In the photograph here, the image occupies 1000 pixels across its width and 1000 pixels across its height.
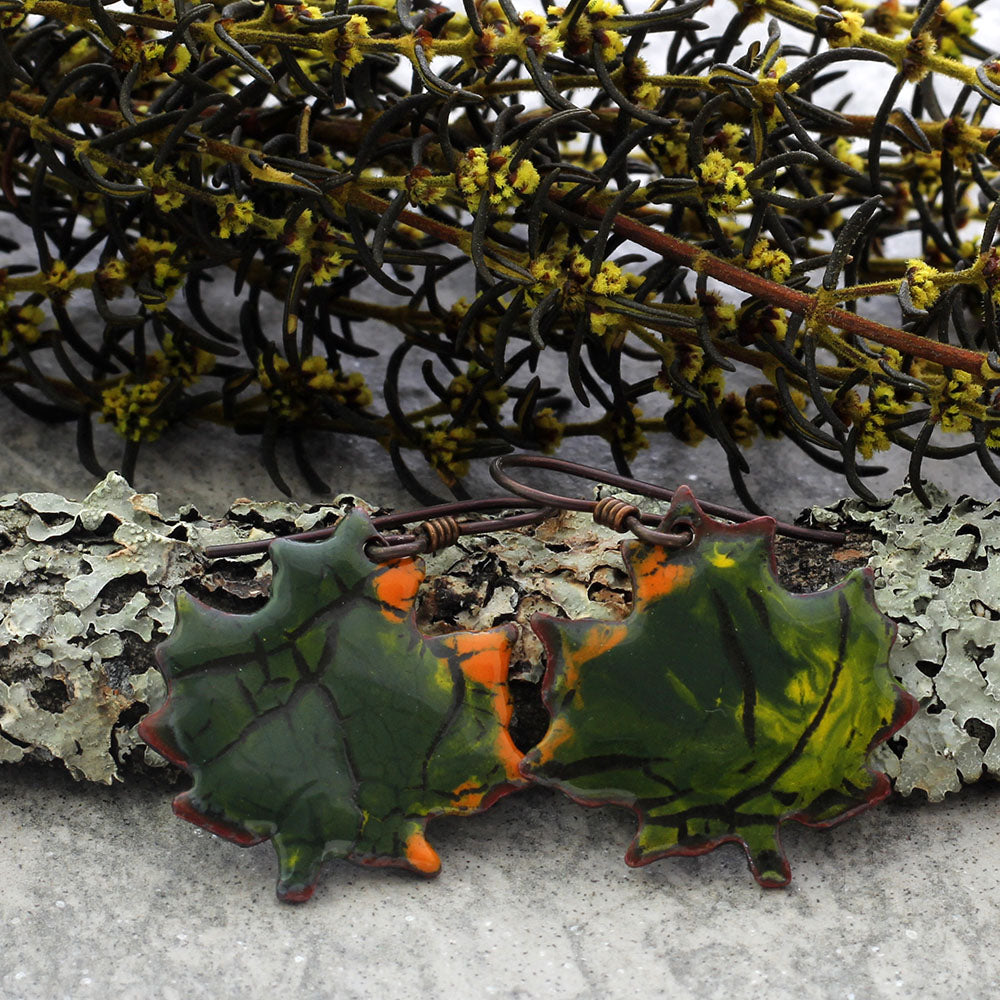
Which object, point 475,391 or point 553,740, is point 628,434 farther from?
point 553,740

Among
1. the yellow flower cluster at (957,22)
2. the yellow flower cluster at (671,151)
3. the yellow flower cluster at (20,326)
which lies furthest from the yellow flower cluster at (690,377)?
the yellow flower cluster at (20,326)

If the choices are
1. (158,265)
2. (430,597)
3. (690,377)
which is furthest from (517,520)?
(158,265)

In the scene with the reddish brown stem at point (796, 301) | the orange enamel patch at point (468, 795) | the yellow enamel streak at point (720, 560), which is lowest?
the orange enamel patch at point (468, 795)

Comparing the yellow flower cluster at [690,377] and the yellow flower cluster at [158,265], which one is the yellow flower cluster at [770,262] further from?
the yellow flower cluster at [158,265]

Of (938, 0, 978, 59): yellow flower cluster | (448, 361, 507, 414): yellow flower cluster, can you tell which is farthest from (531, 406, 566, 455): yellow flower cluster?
(938, 0, 978, 59): yellow flower cluster

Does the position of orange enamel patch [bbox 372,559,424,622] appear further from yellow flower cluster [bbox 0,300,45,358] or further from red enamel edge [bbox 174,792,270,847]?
yellow flower cluster [bbox 0,300,45,358]

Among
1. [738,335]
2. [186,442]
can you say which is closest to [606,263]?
[738,335]
